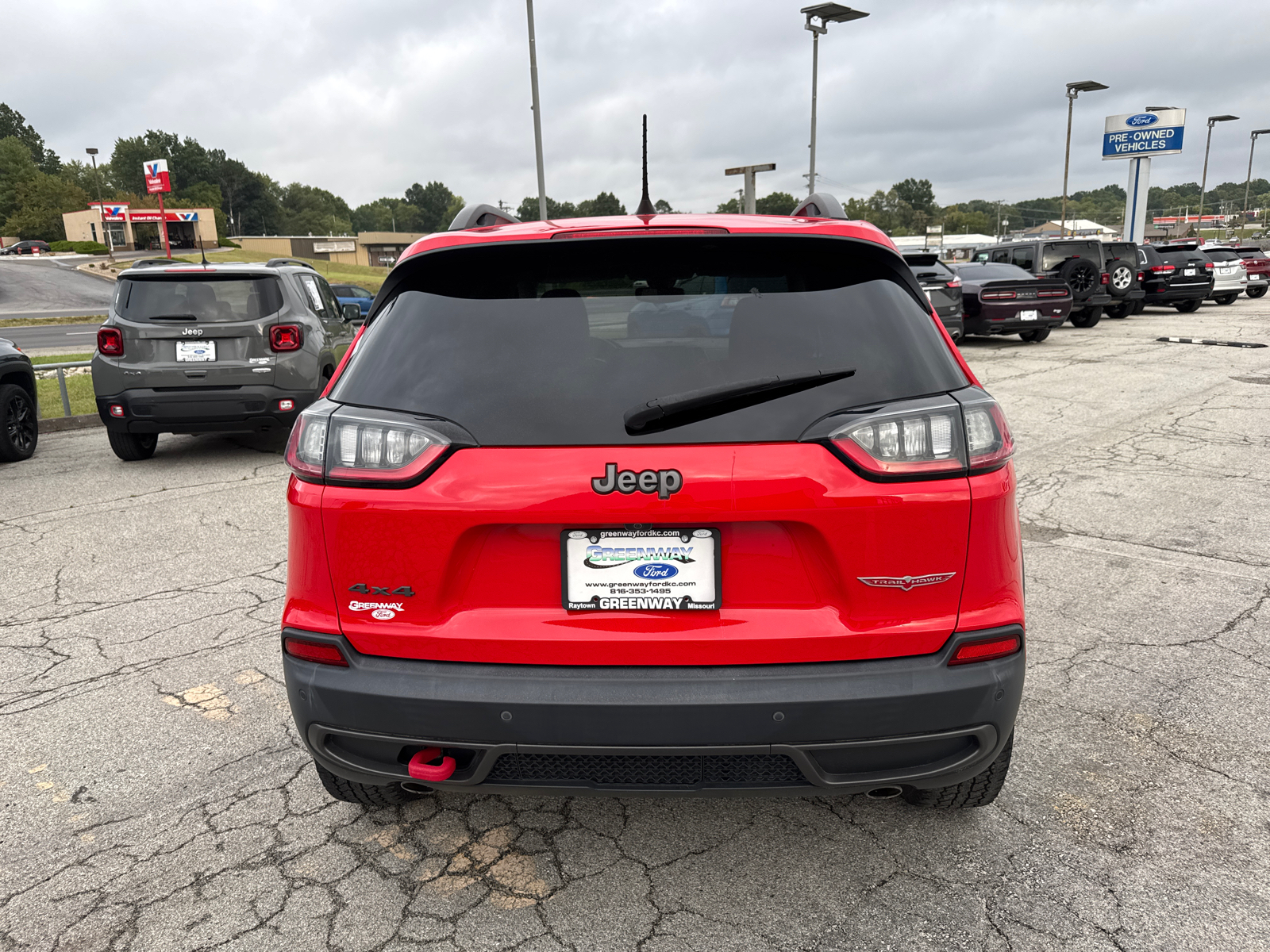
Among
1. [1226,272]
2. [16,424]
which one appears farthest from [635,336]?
[1226,272]

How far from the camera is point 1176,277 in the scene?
24.2 m

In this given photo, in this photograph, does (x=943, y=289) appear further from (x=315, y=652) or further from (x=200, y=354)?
(x=315, y=652)

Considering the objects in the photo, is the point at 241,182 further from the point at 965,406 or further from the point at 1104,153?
the point at 965,406

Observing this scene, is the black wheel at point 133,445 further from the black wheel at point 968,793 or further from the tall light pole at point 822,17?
the tall light pole at point 822,17

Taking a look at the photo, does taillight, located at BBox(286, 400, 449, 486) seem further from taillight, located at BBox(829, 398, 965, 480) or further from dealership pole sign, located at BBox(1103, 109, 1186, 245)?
dealership pole sign, located at BBox(1103, 109, 1186, 245)

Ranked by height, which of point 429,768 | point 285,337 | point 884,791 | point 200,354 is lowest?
point 884,791

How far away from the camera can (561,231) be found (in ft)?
7.48

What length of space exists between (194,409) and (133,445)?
1.07 m

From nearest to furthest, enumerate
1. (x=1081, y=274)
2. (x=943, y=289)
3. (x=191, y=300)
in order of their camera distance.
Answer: (x=191, y=300), (x=943, y=289), (x=1081, y=274)

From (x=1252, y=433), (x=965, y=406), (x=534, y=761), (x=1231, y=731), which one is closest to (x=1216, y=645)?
(x=1231, y=731)

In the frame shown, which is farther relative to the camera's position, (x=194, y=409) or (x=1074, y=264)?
(x=1074, y=264)

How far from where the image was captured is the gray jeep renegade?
308 inches

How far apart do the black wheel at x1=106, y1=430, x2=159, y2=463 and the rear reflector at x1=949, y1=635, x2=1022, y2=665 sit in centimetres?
817

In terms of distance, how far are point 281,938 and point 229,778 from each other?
2.98ft
